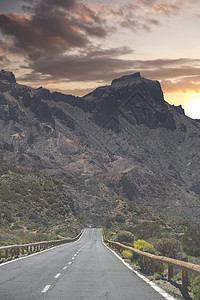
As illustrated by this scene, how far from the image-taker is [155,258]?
15555 mm

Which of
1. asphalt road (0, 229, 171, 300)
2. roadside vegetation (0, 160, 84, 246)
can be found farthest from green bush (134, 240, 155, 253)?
roadside vegetation (0, 160, 84, 246)

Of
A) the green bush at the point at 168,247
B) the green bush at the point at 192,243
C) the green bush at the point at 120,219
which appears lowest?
the green bush at the point at 120,219

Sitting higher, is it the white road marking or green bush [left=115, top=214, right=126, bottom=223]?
the white road marking

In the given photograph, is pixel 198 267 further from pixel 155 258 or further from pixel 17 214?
pixel 17 214

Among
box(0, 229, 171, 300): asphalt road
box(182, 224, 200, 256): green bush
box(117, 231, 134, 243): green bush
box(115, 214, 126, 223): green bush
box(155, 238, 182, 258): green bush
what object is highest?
box(0, 229, 171, 300): asphalt road

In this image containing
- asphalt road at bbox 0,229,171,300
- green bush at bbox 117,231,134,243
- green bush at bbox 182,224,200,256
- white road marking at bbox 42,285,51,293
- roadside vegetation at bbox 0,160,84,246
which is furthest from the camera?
roadside vegetation at bbox 0,160,84,246

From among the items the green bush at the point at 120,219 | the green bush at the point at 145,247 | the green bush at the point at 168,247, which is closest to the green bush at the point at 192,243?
→ the green bush at the point at 145,247

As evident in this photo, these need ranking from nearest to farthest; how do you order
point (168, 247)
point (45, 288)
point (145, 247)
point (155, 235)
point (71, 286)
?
1. point (45, 288)
2. point (71, 286)
3. point (145, 247)
4. point (168, 247)
5. point (155, 235)

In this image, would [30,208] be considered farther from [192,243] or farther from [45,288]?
[45,288]

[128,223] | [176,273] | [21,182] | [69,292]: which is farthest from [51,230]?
[69,292]

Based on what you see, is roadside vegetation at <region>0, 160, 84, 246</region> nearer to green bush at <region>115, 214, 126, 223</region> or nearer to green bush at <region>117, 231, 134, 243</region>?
green bush at <region>117, 231, 134, 243</region>

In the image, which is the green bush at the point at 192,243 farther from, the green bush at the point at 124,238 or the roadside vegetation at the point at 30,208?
the roadside vegetation at the point at 30,208

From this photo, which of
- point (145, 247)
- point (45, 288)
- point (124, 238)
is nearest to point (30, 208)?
point (124, 238)

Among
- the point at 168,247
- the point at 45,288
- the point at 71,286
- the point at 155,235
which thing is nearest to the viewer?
the point at 45,288
